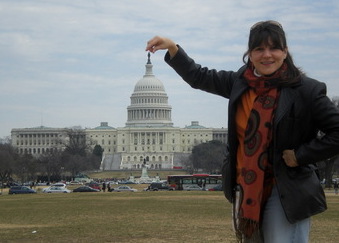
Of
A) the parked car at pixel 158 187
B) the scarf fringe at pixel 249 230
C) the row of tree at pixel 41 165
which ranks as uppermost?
the row of tree at pixel 41 165

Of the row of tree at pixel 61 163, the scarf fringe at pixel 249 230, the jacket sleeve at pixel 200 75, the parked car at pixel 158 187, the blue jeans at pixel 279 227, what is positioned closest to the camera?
the blue jeans at pixel 279 227

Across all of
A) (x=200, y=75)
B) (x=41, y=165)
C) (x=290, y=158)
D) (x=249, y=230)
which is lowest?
(x=249, y=230)

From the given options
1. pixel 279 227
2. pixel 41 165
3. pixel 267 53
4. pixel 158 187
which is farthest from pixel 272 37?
pixel 41 165

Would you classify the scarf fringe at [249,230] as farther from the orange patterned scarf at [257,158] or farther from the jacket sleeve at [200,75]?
the jacket sleeve at [200,75]

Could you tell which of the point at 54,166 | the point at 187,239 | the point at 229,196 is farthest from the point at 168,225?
the point at 54,166

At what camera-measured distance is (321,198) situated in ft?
16.5

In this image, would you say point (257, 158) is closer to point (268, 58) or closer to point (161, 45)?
point (268, 58)

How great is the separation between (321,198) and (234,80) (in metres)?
1.05

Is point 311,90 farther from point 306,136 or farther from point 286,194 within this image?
point 286,194

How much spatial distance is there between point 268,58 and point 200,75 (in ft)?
2.08

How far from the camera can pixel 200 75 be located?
5605 millimetres

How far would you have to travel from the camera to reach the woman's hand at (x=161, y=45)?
541cm

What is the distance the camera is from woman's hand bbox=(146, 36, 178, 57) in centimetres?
541

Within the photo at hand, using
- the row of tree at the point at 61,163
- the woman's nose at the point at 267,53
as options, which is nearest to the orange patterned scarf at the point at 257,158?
the woman's nose at the point at 267,53
